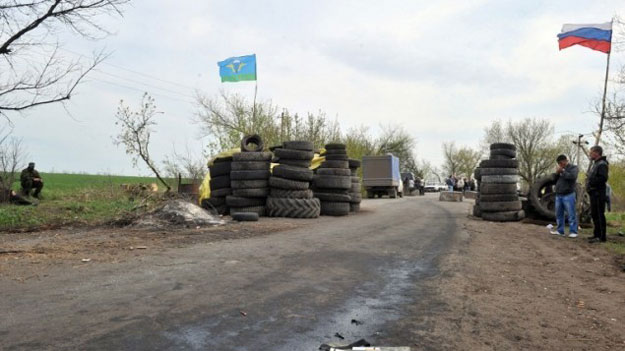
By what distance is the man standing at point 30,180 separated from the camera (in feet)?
58.4

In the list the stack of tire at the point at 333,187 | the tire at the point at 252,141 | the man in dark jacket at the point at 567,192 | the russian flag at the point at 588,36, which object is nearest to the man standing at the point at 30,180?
the tire at the point at 252,141

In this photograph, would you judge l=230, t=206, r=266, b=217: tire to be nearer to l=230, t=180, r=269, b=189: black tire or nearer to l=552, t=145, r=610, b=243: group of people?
l=230, t=180, r=269, b=189: black tire

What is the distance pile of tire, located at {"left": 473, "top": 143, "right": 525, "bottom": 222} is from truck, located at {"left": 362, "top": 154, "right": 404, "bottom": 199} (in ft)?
70.2

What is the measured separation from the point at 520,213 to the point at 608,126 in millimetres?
7621

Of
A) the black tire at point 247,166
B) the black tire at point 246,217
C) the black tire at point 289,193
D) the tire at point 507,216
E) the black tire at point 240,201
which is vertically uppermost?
the black tire at point 247,166

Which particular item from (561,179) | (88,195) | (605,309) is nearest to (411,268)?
(605,309)

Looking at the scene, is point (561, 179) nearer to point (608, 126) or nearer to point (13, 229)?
point (608, 126)

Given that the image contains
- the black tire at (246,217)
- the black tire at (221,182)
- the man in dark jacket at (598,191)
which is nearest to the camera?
the man in dark jacket at (598,191)

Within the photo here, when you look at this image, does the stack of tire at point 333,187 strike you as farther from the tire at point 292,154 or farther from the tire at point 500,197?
the tire at point 500,197

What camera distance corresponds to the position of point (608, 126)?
19.1 m

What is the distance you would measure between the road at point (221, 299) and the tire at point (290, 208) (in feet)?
19.4

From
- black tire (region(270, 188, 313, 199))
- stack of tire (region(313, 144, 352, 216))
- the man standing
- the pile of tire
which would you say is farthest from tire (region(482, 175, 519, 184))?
the man standing

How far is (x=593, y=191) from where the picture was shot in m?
10.1

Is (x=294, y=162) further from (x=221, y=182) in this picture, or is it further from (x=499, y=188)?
(x=499, y=188)
